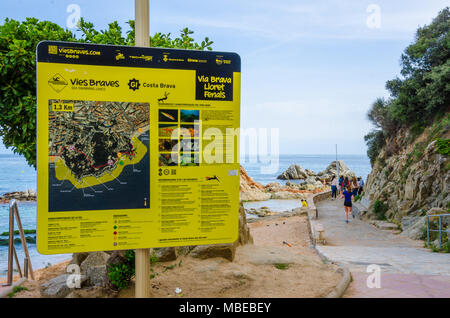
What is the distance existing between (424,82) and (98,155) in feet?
71.0

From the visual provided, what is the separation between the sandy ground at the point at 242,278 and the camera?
16.4 ft

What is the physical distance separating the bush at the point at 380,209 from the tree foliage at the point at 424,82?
5.16 meters

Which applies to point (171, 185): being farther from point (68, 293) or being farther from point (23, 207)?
point (23, 207)

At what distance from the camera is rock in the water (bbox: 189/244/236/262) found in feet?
20.3

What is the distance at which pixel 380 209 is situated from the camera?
19.0m

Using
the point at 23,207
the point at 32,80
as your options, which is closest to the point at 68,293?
the point at 32,80

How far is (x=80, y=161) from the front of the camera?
4.05 metres

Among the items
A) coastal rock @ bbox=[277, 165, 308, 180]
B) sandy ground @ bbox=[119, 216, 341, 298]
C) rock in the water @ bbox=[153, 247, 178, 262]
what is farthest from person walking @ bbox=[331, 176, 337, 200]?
coastal rock @ bbox=[277, 165, 308, 180]

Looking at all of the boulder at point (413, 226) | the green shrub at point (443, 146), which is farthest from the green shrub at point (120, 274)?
the green shrub at point (443, 146)

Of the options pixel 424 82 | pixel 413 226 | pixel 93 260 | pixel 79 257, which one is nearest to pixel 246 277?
pixel 93 260

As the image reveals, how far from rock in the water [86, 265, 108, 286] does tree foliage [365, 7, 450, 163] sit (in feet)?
62.5

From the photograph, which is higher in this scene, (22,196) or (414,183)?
(414,183)

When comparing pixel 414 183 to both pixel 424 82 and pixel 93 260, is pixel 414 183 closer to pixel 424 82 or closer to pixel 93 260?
pixel 424 82

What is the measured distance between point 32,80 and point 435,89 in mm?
19562
